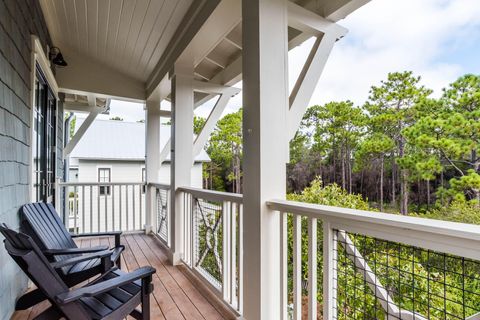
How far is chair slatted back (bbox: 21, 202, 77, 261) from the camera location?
2186mm

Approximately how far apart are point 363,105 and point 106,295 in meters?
3.51

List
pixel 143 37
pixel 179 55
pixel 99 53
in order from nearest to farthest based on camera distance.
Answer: pixel 179 55 → pixel 143 37 → pixel 99 53

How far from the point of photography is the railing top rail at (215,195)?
2.19 m

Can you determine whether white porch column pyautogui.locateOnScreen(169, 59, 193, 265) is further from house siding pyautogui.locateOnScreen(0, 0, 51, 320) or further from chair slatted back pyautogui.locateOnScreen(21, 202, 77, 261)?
house siding pyautogui.locateOnScreen(0, 0, 51, 320)

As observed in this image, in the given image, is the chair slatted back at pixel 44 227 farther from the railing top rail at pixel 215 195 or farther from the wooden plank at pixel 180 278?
the railing top rail at pixel 215 195

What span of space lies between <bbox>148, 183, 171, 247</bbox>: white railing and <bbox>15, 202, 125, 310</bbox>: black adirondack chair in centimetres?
180

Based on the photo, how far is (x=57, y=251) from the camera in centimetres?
204

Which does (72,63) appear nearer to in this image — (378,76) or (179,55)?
(179,55)

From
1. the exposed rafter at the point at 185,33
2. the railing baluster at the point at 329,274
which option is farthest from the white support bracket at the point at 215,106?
the railing baluster at the point at 329,274

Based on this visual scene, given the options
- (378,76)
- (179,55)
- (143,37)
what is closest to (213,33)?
(179,55)

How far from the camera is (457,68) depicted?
9.43 feet

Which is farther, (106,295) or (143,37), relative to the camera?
(143,37)

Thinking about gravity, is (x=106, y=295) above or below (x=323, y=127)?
below

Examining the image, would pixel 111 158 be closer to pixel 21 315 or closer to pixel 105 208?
pixel 105 208
